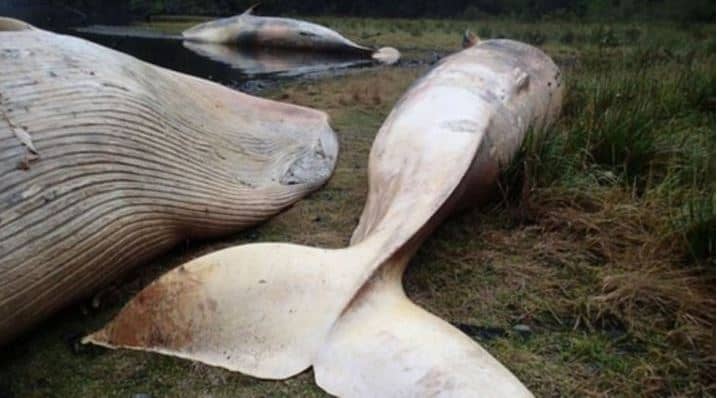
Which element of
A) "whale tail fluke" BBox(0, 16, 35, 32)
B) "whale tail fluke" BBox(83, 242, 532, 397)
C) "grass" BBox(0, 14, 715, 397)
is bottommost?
"grass" BBox(0, 14, 715, 397)

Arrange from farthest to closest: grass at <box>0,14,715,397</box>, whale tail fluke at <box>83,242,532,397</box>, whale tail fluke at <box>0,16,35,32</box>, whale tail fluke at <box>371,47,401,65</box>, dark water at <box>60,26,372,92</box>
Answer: whale tail fluke at <box>371,47,401,65</box>
dark water at <box>60,26,372,92</box>
whale tail fluke at <box>0,16,35,32</box>
grass at <box>0,14,715,397</box>
whale tail fluke at <box>83,242,532,397</box>

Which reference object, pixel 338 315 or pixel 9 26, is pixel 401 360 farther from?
pixel 9 26

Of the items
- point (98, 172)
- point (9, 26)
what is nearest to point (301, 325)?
point (98, 172)

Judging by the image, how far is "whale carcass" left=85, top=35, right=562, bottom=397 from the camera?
1.82 m

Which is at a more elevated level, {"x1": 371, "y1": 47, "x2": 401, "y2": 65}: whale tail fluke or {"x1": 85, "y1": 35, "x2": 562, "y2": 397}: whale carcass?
{"x1": 85, "y1": 35, "x2": 562, "y2": 397}: whale carcass

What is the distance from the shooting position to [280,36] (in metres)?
12.1

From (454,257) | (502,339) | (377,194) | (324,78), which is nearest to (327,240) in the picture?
(377,194)

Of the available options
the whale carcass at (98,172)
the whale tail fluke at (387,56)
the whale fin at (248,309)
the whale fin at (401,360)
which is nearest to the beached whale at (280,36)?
the whale tail fluke at (387,56)

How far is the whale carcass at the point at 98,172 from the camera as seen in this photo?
88.7 inches

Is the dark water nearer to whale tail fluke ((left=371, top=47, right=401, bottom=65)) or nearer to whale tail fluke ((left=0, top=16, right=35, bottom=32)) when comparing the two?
whale tail fluke ((left=371, top=47, right=401, bottom=65))

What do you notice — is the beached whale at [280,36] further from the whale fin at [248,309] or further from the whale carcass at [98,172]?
the whale fin at [248,309]

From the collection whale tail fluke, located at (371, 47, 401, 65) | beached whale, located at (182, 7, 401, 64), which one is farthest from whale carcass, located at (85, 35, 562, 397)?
beached whale, located at (182, 7, 401, 64)

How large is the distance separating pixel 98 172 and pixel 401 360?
141 centimetres

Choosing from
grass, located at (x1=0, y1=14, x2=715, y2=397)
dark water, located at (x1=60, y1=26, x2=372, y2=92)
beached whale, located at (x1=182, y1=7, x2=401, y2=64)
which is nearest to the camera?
grass, located at (x1=0, y1=14, x2=715, y2=397)
